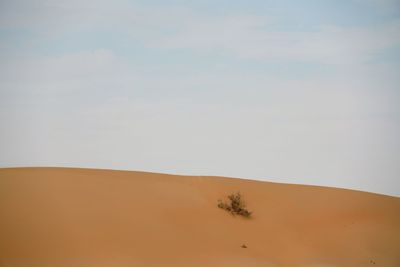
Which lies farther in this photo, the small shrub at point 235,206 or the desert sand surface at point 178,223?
the small shrub at point 235,206

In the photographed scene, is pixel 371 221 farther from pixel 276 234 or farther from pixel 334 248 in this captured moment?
pixel 276 234

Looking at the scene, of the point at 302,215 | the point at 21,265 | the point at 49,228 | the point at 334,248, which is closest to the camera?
the point at 21,265

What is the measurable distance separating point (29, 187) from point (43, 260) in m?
2.22

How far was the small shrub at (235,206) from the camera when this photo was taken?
478 inches

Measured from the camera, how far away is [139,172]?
42.0ft

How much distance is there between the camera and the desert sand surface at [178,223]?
31.6 feet

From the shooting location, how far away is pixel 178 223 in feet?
36.3

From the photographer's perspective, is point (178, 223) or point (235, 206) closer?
point (178, 223)

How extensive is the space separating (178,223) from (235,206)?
5.52 feet

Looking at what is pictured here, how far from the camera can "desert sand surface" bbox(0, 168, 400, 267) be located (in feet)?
31.6

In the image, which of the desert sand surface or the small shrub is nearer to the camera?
the desert sand surface

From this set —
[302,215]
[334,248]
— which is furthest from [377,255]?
[302,215]

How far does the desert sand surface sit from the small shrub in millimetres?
171

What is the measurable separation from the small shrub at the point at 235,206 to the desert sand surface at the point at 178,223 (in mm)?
171
